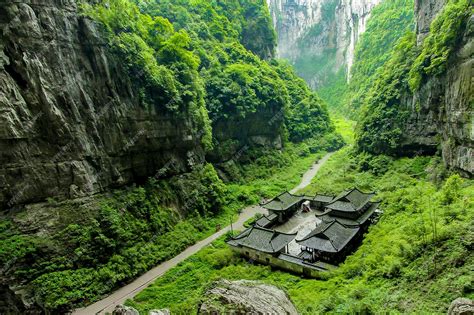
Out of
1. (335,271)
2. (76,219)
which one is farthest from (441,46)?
(76,219)

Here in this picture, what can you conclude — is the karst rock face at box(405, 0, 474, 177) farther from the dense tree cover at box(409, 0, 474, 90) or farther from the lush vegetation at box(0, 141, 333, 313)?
the lush vegetation at box(0, 141, 333, 313)

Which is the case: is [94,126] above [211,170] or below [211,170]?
above

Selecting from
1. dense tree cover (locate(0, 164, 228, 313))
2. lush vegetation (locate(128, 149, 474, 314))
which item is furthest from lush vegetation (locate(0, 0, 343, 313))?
lush vegetation (locate(128, 149, 474, 314))

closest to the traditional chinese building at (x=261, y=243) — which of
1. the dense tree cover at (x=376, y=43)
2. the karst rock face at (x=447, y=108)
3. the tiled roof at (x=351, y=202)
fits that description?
the tiled roof at (x=351, y=202)

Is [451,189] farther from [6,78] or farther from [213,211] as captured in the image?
[6,78]

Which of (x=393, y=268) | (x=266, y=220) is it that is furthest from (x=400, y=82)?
(x=393, y=268)

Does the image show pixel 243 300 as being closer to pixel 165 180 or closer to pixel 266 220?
pixel 266 220
